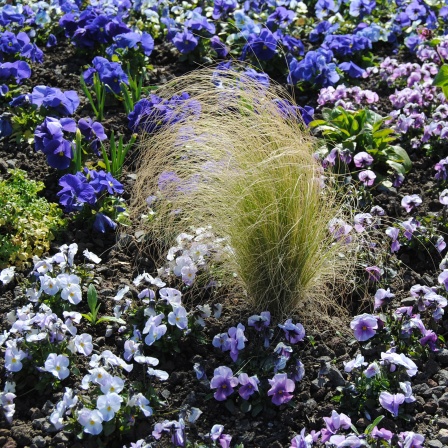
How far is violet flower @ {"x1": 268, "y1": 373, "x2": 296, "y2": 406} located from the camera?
314 cm

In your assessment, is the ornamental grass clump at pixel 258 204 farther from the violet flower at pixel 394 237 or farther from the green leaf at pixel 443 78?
the green leaf at pixel 443 78

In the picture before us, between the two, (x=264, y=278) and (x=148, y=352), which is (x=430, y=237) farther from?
(x=148, y=352)

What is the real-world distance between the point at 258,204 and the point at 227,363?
0.66 meters

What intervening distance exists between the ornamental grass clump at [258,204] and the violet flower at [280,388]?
42 centimetres

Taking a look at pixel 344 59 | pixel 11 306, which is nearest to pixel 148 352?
pixel 11 306

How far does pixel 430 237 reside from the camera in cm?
393

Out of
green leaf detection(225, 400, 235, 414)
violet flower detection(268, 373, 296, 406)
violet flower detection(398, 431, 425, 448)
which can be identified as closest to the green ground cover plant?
green leaf detection(225, 400, 235, 414)

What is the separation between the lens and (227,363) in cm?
339

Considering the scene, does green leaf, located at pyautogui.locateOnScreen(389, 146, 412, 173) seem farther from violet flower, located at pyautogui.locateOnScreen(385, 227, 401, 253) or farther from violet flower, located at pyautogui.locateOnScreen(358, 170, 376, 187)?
violet flower, located at pyautogui.locateOnScreen(385, 227, 401, 253)

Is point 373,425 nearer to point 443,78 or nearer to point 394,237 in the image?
point 394,237

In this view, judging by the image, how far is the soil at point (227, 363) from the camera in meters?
3.08

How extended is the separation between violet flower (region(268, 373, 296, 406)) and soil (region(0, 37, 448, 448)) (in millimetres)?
66

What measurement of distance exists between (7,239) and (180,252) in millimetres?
815

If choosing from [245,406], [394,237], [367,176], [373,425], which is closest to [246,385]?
[245,406]
